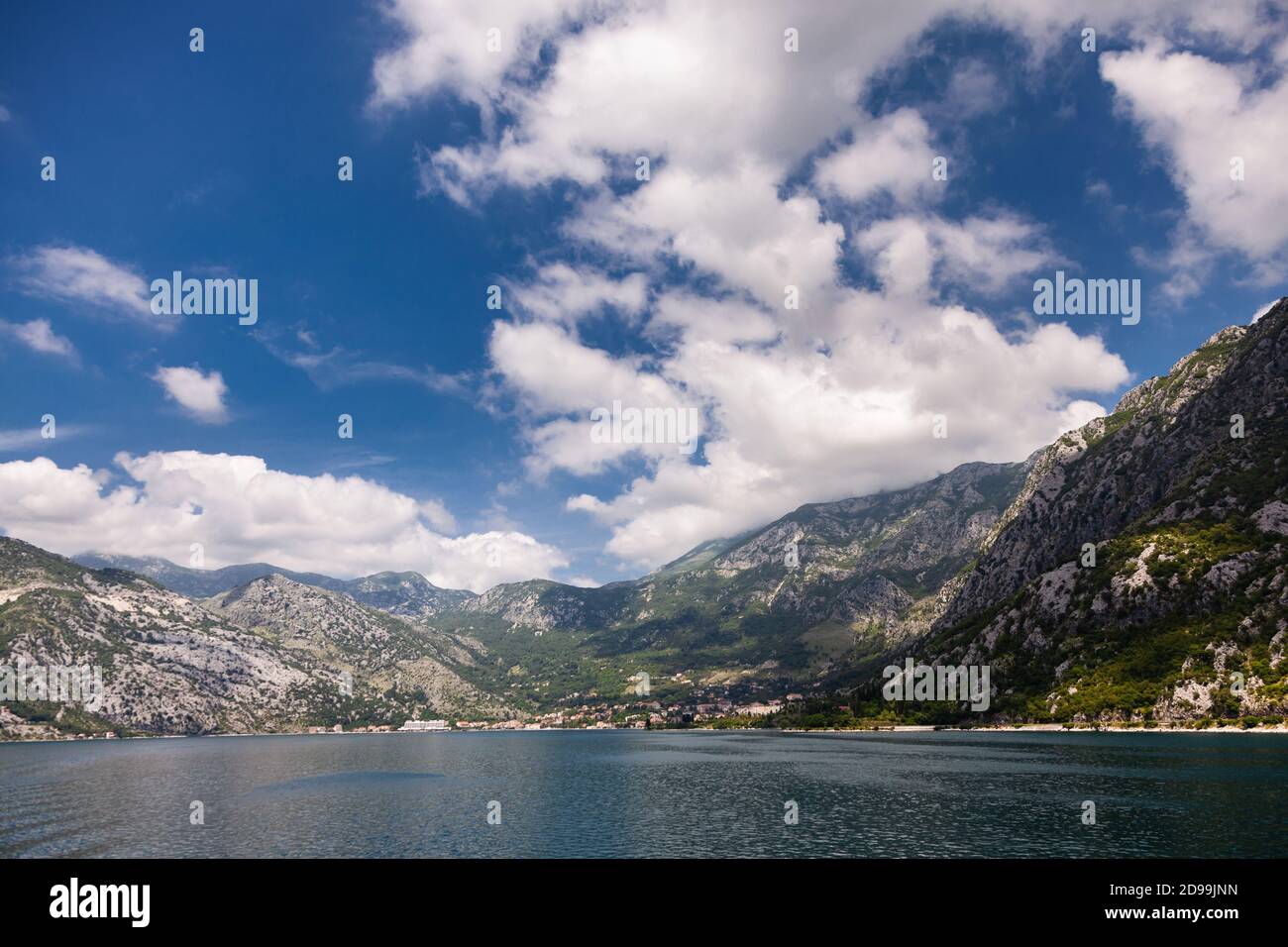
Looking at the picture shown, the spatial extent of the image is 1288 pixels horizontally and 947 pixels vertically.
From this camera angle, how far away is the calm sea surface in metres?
71.8

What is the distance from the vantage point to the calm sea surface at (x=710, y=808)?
71750 millimetres

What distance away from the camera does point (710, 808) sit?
9706cm

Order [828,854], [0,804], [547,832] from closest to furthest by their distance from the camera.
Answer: [828,854], [547,832], [0,804]
